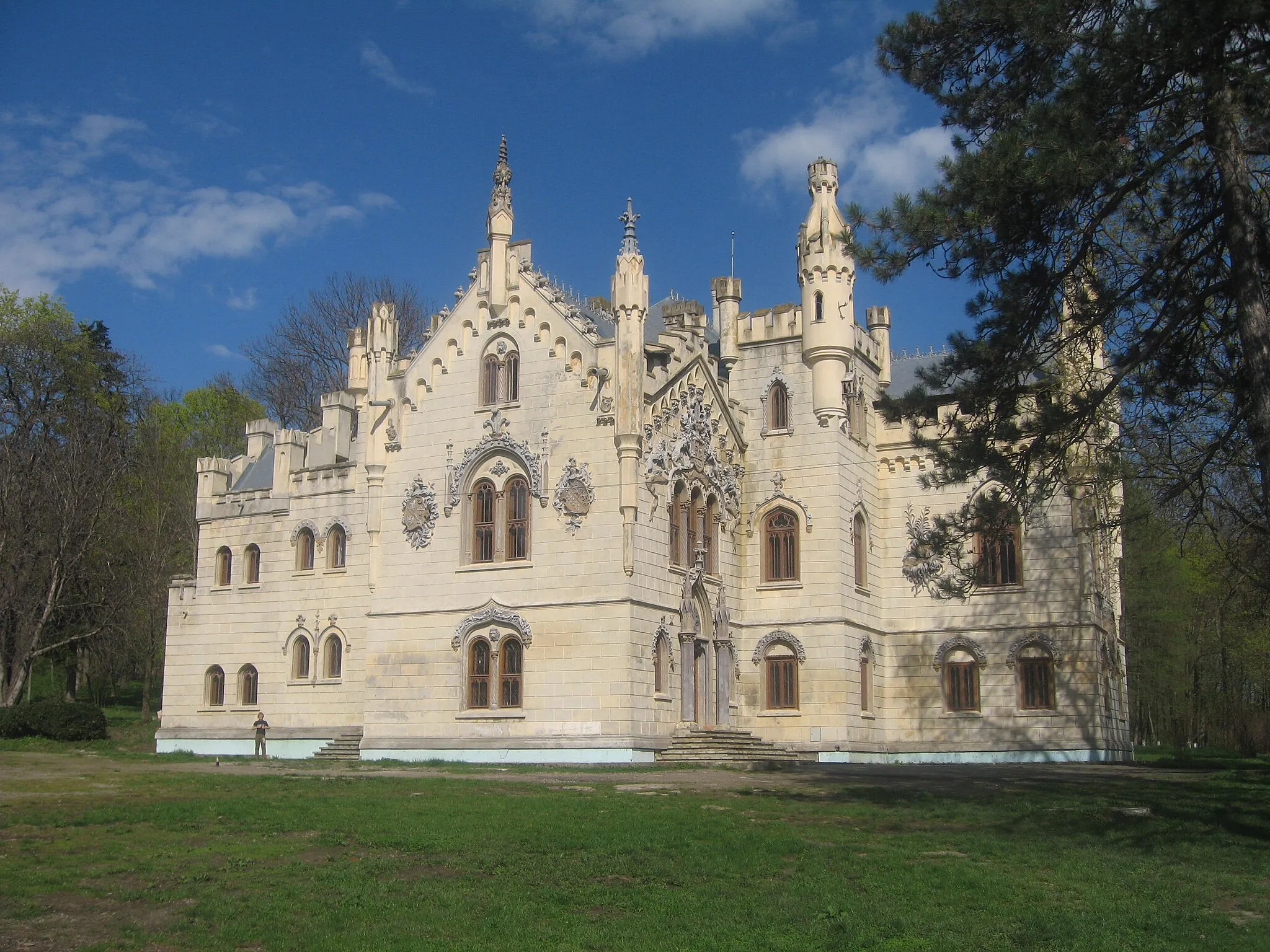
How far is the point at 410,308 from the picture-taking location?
62969 millimetres

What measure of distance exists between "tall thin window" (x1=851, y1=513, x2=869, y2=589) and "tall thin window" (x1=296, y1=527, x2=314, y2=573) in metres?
17.6

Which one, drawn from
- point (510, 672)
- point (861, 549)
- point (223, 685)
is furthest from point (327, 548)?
point (861, 549)

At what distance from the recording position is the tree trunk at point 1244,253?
1612cm

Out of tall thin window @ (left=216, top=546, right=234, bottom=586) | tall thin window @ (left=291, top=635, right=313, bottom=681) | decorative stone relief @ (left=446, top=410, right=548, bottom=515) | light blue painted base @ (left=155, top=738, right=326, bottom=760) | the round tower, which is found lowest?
light blue painted base @ (left=155, top=738, right=326, bottom=760)

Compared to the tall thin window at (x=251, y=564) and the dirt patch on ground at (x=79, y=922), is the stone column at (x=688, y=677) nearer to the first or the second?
the tall thin window at (x=251, y=564)

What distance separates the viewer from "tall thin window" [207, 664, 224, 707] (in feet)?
Result: 141

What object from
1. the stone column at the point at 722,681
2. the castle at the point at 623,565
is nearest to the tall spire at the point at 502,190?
the castle at the point at 623,565

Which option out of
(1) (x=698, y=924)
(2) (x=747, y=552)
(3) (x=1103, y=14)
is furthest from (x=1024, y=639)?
(1) (x=698, y=924)

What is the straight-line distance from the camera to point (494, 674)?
34938 millimetres

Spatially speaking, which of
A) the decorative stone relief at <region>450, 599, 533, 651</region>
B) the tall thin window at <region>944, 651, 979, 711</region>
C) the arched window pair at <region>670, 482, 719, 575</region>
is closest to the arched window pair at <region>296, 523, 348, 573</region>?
the decorative stone relief at <region>450, 599, 533, 651</region>

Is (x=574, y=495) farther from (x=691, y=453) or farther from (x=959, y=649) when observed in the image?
(x=959, y=649)

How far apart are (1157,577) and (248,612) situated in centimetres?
3548

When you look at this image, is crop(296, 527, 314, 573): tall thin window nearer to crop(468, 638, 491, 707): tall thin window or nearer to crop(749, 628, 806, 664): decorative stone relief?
crop(468, 638, 491, 707): tall thin window

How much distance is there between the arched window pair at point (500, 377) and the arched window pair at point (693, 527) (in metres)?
5.45
